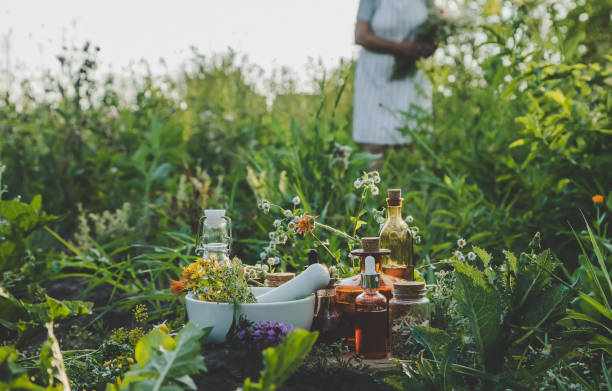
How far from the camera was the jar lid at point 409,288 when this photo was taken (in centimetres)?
216

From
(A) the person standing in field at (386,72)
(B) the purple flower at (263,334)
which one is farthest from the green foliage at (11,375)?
(A) the person standing in field at (386,72)

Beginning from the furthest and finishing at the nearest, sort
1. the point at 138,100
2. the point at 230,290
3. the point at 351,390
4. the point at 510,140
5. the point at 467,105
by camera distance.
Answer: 1. the point at 138,100
2. the point at 467,105
3. the point at 510,140
4. the point at 230,290
5. the point at 351,390

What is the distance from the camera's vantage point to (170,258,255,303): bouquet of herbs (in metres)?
2.11

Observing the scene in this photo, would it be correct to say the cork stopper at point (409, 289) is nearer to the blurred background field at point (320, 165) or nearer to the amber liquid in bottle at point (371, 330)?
the amber liquid in bottle at point (371, 330)

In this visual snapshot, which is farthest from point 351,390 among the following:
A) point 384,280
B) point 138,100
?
point 138,100

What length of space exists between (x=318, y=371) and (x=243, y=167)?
2.78m

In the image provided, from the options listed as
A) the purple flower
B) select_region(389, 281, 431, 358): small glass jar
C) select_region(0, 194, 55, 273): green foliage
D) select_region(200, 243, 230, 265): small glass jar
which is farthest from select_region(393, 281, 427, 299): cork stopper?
select_region(0, 194, 55, 273): green foliage

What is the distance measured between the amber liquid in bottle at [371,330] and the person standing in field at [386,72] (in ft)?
8.41

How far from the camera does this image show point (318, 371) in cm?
198

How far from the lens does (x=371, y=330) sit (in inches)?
82.7

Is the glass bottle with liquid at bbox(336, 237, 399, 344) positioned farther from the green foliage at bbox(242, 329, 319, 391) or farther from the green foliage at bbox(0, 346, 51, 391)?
the green foliage at bbox(0, 346, 51, 391)

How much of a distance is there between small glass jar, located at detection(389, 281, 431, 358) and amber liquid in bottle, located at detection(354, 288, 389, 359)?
0.04 meters

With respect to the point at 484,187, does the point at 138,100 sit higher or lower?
higher

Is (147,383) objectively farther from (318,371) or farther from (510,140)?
(510,140)
